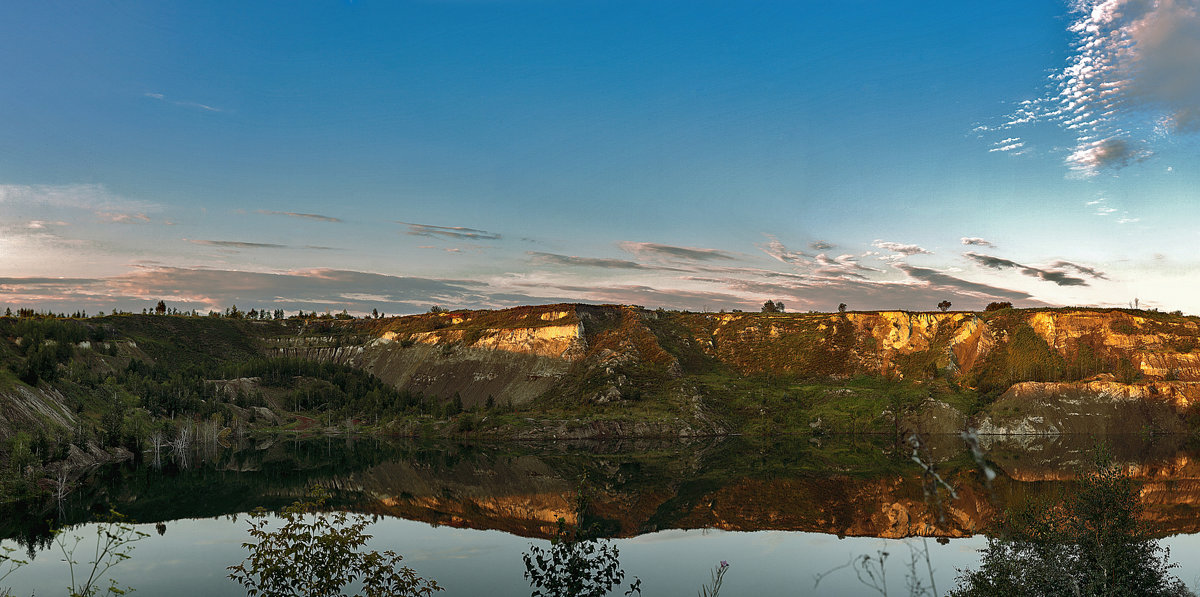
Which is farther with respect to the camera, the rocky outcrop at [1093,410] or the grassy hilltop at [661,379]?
the grassy hilltop at [661,379]

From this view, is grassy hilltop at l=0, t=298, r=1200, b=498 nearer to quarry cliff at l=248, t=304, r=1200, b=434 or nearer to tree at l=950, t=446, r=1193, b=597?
quarry cliff at l=248, t=304, r=1200, b=434

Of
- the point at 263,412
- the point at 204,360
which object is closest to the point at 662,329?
the point at 263,412

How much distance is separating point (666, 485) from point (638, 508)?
45.2 feet

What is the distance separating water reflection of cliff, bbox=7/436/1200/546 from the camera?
4816cm

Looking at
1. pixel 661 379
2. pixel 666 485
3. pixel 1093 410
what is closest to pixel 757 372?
pixel 661 379

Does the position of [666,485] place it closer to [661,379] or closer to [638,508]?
[638,508]

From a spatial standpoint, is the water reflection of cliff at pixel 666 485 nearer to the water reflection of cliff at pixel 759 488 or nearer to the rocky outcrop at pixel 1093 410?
the water reflection of cliff at pixel 759 488

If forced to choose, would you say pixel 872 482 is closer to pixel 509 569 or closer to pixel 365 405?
pixel 509 569

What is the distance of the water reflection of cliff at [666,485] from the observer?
48.2m

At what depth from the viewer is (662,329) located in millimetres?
191500

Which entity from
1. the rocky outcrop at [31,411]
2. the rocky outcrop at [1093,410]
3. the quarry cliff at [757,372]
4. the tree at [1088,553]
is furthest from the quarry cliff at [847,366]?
the tree at [1088,553]

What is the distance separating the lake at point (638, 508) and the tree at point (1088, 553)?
156cm

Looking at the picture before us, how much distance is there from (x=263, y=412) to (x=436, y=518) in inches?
5227

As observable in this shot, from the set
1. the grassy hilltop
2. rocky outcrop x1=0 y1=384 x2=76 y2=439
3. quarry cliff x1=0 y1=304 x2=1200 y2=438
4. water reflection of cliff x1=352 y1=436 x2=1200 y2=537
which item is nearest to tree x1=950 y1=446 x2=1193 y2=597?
water reflection of cliff x1=352 y1=436 x2=1200 y2=537
